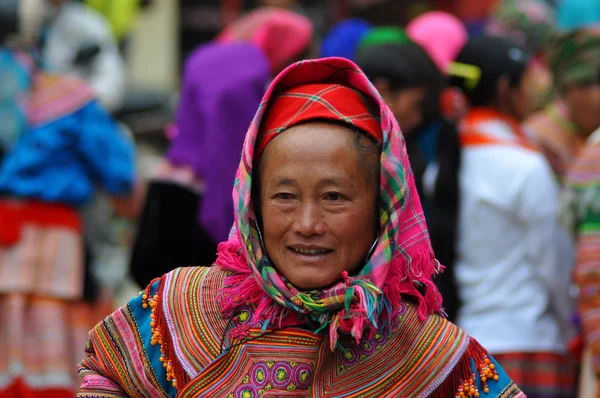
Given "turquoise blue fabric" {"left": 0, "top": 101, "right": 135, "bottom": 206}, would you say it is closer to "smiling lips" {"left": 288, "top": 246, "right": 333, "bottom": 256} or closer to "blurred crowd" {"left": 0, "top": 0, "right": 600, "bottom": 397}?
"blurred crowd" {"left": 0, "top": 0, "right": 600, "bottom": 397}

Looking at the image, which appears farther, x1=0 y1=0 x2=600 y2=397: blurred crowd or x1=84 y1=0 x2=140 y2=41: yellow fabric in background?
x1=84 y1=0 x2=140 y2=41: yellow fabric in background

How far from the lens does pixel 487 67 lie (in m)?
4.67

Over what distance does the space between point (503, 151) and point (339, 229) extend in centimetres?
213

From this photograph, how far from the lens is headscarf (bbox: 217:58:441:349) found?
7.97ft

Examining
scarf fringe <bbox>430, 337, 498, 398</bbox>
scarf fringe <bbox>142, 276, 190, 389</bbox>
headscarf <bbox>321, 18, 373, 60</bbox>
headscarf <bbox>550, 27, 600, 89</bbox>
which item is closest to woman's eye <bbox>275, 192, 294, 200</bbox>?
scarf fringe <bbox>142, 276, 190, 389</bbox>

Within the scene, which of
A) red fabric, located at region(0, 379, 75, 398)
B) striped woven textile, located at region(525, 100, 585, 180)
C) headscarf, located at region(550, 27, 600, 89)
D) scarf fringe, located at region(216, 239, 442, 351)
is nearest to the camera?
Answer: scarf fringe, located at region(216, 239, 442, 351)

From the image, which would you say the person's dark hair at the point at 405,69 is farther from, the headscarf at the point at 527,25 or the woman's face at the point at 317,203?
the headscarf at the point at 527,25

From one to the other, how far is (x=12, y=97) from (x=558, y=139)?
2.98 metres

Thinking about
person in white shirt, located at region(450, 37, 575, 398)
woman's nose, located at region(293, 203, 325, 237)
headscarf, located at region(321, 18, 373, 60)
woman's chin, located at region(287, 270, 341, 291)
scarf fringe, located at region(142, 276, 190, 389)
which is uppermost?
headscarf, located at region(321, 18, 373, 60)

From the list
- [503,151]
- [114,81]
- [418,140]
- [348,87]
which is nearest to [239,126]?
[418,140]

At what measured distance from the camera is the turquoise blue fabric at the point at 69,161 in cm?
523

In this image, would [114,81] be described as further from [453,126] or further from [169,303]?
[169,303]

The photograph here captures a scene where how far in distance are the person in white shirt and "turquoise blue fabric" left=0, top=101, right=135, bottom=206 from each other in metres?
2.05

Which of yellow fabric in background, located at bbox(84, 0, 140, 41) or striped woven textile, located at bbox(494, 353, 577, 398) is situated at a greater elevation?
yellow fabric in background, located at bbox(84, 0, 140, 41)
